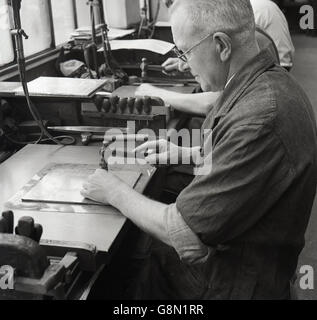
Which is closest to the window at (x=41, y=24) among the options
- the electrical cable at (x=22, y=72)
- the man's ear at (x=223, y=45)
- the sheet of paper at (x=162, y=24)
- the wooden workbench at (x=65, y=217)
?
the electrical cable at (x=22, y=72)

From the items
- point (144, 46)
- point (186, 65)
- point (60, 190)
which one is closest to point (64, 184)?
point (60, 190)

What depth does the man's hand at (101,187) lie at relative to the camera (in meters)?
1.39

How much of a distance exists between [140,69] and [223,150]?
202 cm

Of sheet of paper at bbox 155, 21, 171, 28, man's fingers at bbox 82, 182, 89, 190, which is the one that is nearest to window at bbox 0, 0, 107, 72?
sheet of paper at bbox 155, 21, 171, 28

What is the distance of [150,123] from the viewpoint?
2.03 metres

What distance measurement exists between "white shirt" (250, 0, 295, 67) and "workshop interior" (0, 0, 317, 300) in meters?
0.01

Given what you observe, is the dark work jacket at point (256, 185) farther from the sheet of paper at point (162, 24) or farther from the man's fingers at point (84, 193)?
the sheet of paper at point (162, 24)

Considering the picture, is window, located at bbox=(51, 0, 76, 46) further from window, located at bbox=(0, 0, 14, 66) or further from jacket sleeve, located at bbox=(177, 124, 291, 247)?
jacket sleeve, located at bbox=(177, 124, 291, 247)

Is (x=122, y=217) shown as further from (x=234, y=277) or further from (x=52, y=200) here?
(x=234, y=277)

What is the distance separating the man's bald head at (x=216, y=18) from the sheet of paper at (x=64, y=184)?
0.55 m

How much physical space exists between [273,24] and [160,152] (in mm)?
1654
